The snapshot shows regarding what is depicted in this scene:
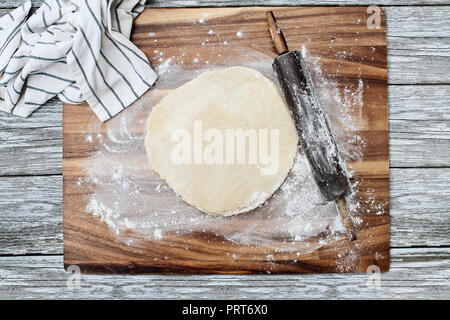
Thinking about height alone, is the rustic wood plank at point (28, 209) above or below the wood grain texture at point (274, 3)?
below

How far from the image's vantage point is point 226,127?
0.83 metres

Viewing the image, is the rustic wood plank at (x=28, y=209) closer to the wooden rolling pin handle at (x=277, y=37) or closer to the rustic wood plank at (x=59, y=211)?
the rustic wood plank at (x=59, y=211)

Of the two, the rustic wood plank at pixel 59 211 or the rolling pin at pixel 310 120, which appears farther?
the rustic wood plank at pixel 59 211

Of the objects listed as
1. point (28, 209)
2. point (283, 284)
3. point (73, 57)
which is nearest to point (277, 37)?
point (73, 57)

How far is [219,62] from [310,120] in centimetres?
29

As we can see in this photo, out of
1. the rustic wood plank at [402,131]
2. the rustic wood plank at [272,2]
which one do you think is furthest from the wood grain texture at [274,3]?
the rustic wood plank at [402,131]

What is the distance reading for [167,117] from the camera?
33.0 inches

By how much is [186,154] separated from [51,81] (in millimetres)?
396

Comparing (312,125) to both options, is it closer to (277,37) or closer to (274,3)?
(277,37)

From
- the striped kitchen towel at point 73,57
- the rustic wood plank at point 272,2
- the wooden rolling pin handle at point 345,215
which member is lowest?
the wooden rolling pin handle at point 345,215

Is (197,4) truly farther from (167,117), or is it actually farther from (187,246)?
(187,246)

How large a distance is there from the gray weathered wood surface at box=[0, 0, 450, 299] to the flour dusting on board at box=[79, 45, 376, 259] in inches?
4.3

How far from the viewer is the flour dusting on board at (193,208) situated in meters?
0.86

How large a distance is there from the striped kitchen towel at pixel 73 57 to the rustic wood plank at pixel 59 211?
23cm
